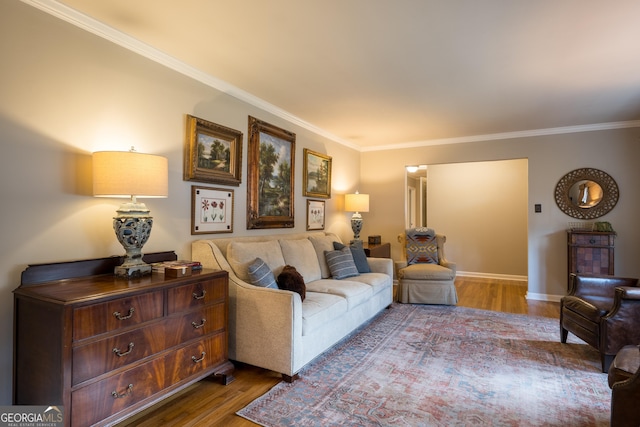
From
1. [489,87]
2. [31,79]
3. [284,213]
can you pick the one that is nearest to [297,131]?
[284,213]

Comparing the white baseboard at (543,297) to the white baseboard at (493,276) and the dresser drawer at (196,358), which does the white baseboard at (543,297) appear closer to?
the white baseboard at (493,276)

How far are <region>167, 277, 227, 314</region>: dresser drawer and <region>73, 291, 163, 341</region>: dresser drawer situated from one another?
85mm

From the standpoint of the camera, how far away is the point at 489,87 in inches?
127

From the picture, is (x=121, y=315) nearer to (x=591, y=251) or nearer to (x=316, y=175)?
(x=316, y=175)

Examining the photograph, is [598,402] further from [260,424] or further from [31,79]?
[31,79]

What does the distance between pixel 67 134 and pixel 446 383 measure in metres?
3.03

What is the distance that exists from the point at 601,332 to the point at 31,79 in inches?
166

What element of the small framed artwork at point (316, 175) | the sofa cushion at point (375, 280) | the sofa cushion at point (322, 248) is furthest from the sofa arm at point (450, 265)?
the small framed artwork at point (316, 175)

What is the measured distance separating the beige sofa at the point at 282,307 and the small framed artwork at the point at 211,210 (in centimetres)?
14

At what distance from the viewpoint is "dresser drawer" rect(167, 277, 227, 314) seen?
2068mm

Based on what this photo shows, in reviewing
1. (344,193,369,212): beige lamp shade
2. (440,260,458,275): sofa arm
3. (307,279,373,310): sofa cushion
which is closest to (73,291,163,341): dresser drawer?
(307,279,373,310): sofa cushion

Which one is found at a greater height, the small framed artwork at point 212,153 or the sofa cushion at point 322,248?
the small framed artwork at point 212,153

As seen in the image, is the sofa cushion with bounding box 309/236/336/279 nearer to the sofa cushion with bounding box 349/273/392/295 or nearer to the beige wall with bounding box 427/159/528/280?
the sofa cushion with bounding box 349/273/392/295

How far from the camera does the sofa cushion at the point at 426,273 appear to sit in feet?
14.8
